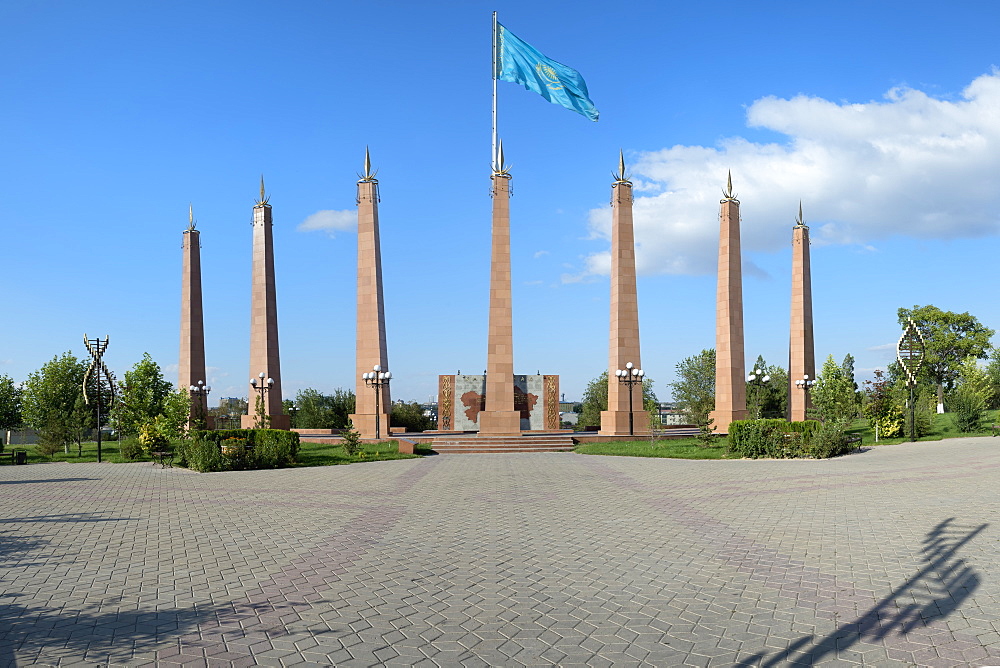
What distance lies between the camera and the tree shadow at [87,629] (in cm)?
561

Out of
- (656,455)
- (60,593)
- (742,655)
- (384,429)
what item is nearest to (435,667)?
(742,655)

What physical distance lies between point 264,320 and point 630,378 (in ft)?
69.7

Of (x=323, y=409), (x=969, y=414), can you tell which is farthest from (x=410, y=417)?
(x=969, y=414)

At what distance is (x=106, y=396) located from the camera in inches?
1442

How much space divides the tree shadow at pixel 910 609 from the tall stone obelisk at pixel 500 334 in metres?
26.3

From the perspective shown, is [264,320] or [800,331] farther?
[800,331]

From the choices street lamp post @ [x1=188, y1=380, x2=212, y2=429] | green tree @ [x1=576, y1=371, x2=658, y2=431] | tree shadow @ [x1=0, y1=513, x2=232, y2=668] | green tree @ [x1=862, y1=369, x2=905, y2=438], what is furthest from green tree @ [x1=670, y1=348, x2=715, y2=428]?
tree shadow @ [x1=0, y1=513, x2=232, y2=668]

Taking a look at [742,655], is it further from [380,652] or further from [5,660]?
[5,660]

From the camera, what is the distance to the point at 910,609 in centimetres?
657

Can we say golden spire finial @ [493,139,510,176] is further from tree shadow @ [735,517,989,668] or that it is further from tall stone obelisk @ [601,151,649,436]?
tree shadow @ [735,517,989,668]

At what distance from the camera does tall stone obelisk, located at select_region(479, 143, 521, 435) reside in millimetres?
34750

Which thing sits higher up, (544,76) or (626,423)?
(544,76)

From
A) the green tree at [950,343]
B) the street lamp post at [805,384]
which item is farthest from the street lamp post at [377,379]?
the green tree at [950,343]

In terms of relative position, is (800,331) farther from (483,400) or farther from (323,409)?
(323,409)
